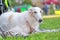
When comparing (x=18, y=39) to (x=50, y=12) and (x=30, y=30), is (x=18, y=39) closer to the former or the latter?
(x=30, y=30)

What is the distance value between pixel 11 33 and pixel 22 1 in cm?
1804

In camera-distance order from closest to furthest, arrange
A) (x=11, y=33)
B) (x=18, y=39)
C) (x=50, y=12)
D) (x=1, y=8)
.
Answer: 1. (x=18, y=39)
2. (x=11, y=33)
3. (x=1, y=8)
4. (x=50, y=12)

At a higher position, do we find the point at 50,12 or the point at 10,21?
Result: the point at 10,21

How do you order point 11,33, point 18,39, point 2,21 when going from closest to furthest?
1. point 18,39
2. point 11,33
3. point 2,21

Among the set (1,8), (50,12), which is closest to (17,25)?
(1,8)

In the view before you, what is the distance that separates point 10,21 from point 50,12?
16.4 m

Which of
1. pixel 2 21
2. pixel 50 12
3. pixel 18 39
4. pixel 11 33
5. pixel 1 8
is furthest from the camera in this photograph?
pixel 50 12

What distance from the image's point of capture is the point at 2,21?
705 cm

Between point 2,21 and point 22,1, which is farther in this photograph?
point 22,1

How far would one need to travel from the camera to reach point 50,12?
914 inches

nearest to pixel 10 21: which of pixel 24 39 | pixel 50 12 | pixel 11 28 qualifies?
pixel 11 28

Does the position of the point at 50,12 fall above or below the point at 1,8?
below

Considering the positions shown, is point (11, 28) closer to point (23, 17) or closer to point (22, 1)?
point (23, 17)

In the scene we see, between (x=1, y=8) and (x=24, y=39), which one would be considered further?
(x=1, y=8)
